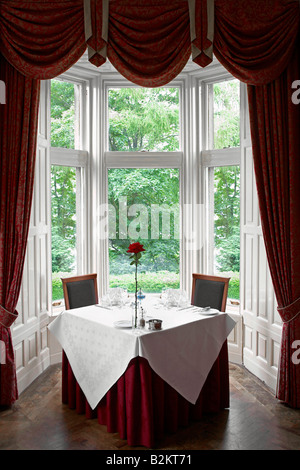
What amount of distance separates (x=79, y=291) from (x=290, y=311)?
1925 millimetres

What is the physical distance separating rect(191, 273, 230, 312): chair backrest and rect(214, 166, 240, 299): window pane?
0.78 metres

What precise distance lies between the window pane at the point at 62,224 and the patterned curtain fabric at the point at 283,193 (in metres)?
2.14

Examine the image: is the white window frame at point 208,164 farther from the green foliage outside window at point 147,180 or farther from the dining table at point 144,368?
the dining table at point 144,368

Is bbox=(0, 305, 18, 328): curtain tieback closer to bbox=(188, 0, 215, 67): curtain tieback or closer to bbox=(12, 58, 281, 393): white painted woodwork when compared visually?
bbox=(12, 58, 281, 393): white painted woodwork

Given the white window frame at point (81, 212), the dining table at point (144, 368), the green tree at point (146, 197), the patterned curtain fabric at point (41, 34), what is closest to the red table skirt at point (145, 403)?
the dining table at point (144, 368)

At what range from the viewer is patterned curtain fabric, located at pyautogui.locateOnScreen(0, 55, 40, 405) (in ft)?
10.8

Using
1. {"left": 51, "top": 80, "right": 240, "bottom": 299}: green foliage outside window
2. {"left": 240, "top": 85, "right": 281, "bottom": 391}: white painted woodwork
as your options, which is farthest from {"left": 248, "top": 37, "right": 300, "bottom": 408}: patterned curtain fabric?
{"left": 51, "top": 80, "right": 240, "bottom": 299}: green foliage outside window

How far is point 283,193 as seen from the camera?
335cm

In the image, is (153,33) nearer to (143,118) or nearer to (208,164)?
(143,118)
